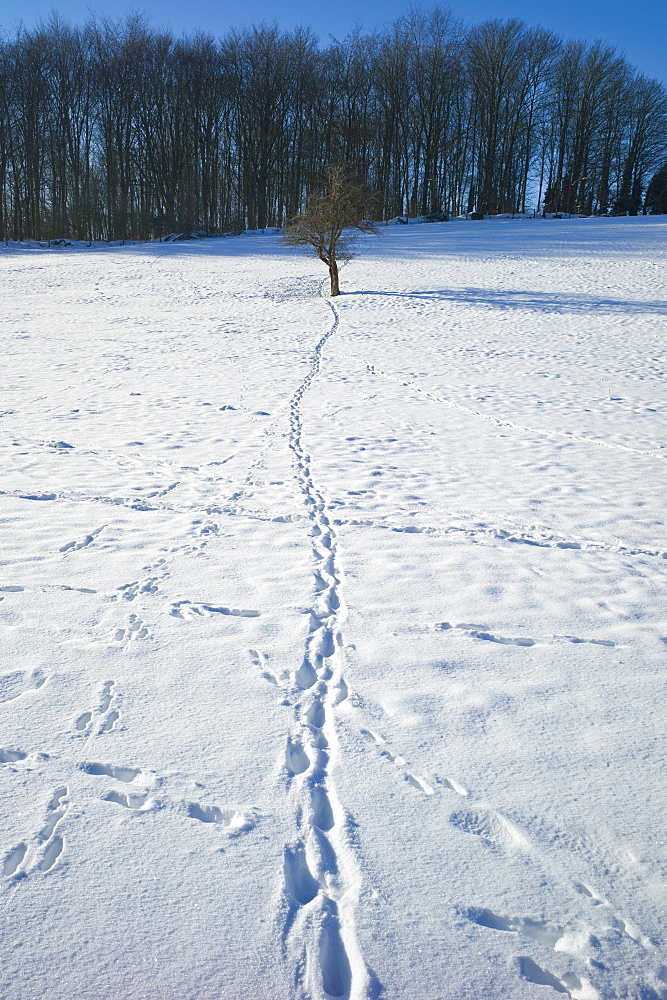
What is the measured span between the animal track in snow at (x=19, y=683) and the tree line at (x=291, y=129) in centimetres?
4179

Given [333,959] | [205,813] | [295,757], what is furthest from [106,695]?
[333,959]

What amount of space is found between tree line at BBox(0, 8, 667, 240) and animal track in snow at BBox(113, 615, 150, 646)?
136ft

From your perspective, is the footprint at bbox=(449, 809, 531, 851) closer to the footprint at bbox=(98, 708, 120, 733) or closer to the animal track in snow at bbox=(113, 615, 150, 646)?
the footprint at bbox=(98, 708, 120, 733)

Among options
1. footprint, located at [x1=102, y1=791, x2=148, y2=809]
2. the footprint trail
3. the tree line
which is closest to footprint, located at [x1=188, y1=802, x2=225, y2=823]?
Result: footprint, located at [x1=102, y1=791, x2=148, y2=809]

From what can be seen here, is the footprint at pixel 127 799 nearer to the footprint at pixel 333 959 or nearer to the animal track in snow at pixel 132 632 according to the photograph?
the footprint at pixel 333 959

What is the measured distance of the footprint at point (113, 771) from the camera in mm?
2449

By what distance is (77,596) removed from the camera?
3.77 m

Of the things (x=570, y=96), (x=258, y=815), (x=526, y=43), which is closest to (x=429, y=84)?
(x=526, y=43)

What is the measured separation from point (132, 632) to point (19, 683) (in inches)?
24.7

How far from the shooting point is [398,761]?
259cm

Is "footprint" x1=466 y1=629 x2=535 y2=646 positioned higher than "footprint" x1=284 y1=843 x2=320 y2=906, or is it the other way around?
"footprint" x1=466 y1=629 x2=535 y2=646

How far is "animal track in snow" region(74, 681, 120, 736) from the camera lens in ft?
8.83

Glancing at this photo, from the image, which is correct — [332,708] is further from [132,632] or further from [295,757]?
[132,632]

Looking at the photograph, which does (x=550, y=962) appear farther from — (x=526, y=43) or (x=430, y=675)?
(x=526, y=43)
